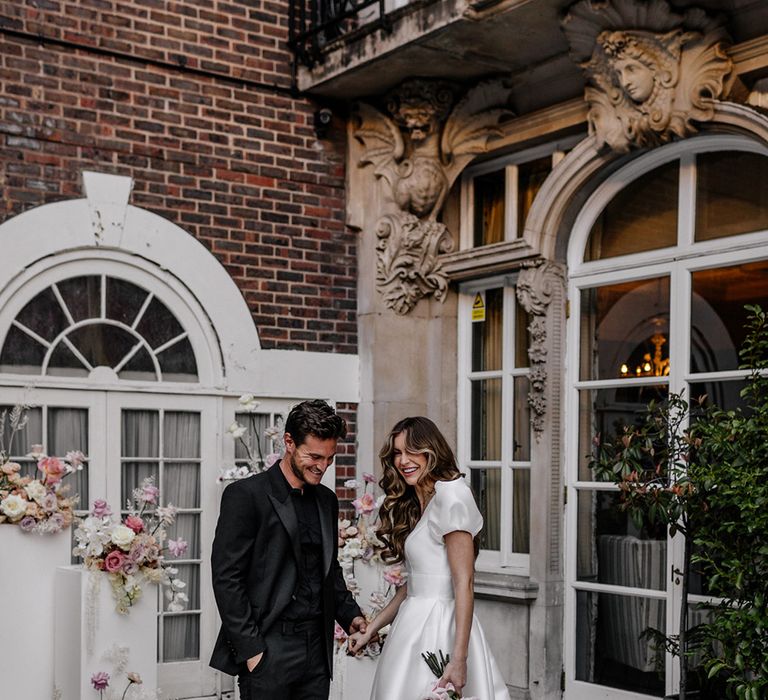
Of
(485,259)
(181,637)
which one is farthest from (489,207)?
(181,637)

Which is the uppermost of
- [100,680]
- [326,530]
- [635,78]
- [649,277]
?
[635,78]

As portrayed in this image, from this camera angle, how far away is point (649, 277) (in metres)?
6.87

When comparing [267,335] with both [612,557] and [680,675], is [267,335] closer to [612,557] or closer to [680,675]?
[612,557]

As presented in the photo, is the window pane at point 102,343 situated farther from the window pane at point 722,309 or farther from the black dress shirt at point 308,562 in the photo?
the window pane at point 722,309

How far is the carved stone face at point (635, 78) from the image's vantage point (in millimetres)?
6488

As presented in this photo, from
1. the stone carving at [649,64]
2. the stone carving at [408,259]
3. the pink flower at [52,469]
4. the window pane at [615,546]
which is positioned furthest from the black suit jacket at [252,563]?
the stone carving at [408,259]

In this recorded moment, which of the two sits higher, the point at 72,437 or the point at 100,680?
the point at 72,437

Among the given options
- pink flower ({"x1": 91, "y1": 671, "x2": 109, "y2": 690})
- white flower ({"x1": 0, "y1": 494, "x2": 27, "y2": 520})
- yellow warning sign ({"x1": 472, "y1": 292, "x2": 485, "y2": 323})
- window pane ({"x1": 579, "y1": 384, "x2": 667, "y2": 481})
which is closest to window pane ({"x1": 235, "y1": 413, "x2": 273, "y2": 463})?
yellow warning sign ({"x1": 472, "y1": 292, "x2": 485, "y2": 323})

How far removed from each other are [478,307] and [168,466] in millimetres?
2307

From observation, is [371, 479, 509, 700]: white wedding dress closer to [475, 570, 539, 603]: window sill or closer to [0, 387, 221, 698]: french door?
[475, 570, 539, 603]: window sill

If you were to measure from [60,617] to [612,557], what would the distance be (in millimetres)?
3131

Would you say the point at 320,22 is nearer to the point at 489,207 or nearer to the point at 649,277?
the point at 489,207

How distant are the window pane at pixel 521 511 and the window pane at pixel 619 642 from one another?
0.55 meters

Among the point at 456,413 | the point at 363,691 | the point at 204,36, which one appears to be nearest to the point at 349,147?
the point at 204,36
